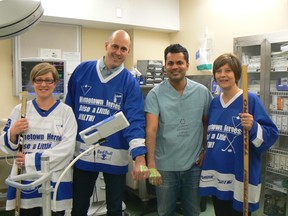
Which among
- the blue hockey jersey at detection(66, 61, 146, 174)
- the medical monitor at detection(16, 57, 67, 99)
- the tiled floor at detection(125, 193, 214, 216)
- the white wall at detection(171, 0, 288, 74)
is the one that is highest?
the white wall at detection(171, 0, 288, 74)

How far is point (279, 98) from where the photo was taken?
2.88 metres

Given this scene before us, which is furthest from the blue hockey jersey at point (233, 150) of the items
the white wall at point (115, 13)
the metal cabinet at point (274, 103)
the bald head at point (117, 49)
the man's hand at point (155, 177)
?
the white wall at point (115, 13)

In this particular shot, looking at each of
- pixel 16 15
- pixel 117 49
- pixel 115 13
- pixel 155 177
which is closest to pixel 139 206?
pixel 155 177

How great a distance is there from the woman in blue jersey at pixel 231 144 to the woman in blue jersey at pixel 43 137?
2.63 feet

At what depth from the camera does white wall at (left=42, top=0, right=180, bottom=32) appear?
10.9 ft

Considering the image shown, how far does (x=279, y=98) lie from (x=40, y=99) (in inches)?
88.4

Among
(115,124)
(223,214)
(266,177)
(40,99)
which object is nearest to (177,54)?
(115,124)

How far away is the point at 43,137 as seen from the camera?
5.43 ft

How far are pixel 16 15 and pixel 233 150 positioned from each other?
1.24 metres

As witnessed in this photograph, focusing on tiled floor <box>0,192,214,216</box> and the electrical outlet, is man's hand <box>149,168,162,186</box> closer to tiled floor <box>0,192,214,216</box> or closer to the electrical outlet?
tiled floor <box>0,192,214,216</box>

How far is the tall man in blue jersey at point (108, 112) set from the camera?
175 centimetres

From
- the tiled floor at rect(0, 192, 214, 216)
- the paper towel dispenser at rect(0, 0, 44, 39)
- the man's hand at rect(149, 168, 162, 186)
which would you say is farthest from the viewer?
the tiled floor at rect(0, 192, 214, 216)

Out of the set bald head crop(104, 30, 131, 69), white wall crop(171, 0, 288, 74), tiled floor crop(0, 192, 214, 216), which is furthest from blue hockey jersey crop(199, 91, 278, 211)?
white wall crop(171, 0, 288, 74)

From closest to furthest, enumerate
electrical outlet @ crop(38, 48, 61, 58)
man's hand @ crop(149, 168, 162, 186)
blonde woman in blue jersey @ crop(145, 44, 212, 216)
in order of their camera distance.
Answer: man's hand @ crop(149, 168, 162, 186)
blonde woman in blue jersey @ crop(145, 44, 212, 216)
electrical outlet @ crop(38, 48, 61, 58)
